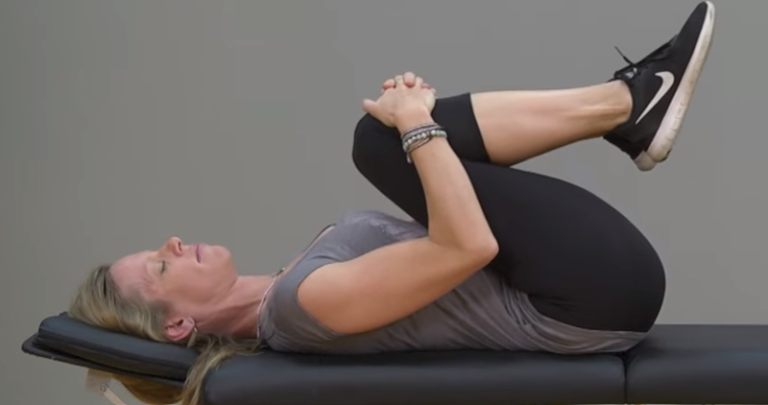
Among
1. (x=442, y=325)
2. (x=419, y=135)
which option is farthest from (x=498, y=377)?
(x=419, y=135)

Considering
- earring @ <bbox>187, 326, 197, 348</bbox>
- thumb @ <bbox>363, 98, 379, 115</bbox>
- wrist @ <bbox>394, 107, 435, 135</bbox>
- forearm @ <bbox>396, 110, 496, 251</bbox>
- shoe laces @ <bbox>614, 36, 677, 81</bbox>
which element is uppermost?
shoe laces @ <bbox>614, 36, 677, 81</bbox>

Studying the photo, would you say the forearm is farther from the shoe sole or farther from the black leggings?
the shoe sole

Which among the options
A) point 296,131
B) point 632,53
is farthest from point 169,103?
point 632,53

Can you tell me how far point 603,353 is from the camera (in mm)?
1642

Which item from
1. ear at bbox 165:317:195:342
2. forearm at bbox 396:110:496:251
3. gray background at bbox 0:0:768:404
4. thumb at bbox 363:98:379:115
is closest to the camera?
forearm at bbox 396:110:496:251

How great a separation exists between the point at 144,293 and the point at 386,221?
0.44m

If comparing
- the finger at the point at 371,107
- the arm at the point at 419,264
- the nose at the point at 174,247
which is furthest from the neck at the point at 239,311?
the finger at the point at 371,107

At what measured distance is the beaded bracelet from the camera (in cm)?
153

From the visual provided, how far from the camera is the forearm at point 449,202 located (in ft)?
4.90

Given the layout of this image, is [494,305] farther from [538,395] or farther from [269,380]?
[269,380]

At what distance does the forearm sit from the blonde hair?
44cm

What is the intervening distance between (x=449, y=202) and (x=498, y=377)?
0.96ft

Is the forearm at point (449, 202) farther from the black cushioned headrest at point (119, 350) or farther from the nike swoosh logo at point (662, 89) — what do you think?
the black cushioned headrest at point (119, 350)

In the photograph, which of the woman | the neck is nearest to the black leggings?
the woman
